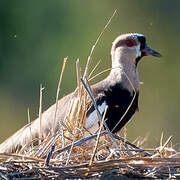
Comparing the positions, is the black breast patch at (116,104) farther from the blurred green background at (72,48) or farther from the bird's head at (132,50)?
the blurred green background at (72,48)

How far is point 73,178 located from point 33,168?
206 mm

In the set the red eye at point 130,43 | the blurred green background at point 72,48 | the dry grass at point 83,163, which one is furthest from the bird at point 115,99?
the blurred green background at point 72,48

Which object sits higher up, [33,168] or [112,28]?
[112,28]

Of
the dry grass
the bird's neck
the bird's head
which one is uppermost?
the bird's head

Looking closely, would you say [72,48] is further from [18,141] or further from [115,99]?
[18,141]

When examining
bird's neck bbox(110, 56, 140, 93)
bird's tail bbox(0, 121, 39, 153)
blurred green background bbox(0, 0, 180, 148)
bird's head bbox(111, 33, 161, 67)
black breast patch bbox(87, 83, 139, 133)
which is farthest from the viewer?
blurred green background bbox(0, 0, 180, 148)

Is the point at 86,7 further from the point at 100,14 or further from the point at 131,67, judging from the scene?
the point at 131,67

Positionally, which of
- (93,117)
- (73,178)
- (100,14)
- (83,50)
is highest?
(100,14)

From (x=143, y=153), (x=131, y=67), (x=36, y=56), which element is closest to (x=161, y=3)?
(x=36, y=56)

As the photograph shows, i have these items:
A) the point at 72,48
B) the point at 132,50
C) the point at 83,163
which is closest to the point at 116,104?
the point at 132,50

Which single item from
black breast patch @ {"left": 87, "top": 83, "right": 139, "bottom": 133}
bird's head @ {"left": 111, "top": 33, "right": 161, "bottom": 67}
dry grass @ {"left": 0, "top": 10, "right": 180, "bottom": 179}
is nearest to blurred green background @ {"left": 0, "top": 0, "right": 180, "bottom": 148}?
bird's head @ {"left": 111, "top": 33, "right": 161, "bottom": 67}

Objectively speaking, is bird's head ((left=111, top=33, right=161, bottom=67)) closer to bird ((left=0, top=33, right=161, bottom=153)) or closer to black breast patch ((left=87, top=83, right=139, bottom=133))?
bird ((left=0, top=33, right=161, bottom=153))

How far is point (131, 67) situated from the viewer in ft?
18.8

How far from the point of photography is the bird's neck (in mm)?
5445
